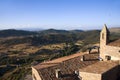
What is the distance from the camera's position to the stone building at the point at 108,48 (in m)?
31.1

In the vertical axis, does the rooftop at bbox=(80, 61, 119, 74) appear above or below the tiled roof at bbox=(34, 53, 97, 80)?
above

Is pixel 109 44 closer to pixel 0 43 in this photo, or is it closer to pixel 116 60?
pixel 116 60

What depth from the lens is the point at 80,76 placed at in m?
28.1

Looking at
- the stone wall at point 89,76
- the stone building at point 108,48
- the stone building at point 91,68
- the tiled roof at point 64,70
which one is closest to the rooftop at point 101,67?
the stone building at point 91,68

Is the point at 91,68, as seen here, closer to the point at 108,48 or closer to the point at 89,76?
the point at 89,76

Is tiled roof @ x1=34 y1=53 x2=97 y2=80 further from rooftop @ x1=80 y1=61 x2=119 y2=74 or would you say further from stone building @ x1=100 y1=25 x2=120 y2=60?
stone building @ x1=100 y1=25 x2=120 y2=60

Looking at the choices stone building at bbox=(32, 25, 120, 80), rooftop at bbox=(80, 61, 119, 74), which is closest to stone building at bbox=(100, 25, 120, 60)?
stone building at bbox=(32, 25, 120, 80)

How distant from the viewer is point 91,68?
28125 mm

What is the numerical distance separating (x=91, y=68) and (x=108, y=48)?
6490 millimetres

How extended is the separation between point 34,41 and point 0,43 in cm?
2824

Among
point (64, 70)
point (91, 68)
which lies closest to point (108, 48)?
point (91, 68)

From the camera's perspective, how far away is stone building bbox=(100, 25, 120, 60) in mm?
31094

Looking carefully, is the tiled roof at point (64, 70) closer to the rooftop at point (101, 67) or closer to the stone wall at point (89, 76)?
the stone wall at point (89, 76)

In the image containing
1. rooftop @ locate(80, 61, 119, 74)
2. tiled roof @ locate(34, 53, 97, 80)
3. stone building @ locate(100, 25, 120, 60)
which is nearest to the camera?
rooftop @ locate(80, 61, 119, 74)
